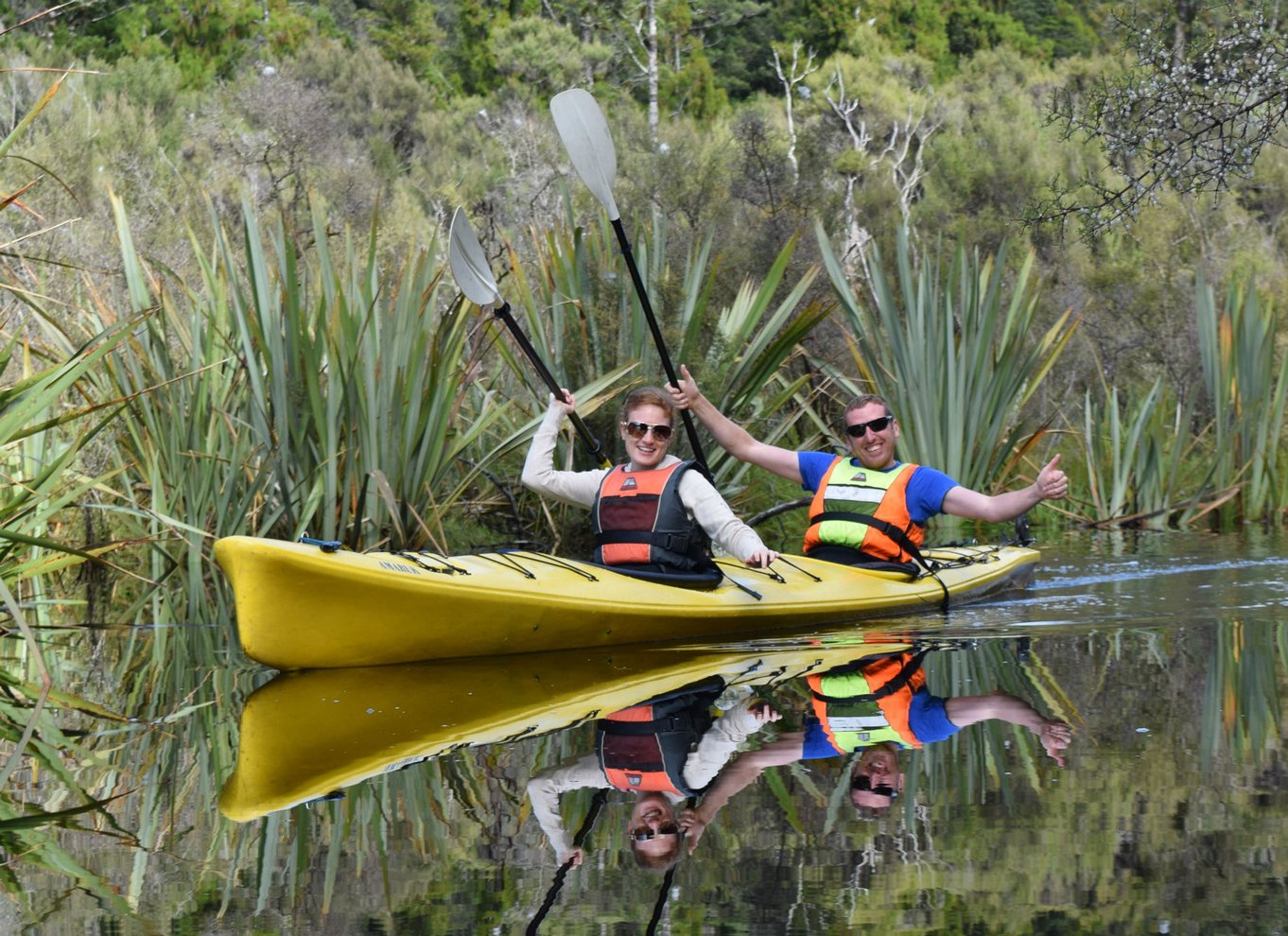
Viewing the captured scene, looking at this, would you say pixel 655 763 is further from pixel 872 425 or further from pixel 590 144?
pixel 590 144

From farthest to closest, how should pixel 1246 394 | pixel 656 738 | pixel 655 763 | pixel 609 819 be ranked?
pixel 1246 394 → pixel 656 738 → pixel 655 763 → pixel 609 819

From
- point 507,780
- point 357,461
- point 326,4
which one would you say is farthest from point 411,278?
point 326,4

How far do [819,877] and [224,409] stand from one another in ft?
13.8

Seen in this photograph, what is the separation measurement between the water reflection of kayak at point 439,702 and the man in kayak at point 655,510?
374 mm

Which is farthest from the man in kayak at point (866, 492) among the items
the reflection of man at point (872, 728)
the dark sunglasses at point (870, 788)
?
the dark sunglasses at point (870, 788)

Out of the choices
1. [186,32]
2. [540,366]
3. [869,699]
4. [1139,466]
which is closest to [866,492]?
[540,366]

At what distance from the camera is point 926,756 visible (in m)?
3.32

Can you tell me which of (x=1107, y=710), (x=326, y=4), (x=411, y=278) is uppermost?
(x=326, y=4)

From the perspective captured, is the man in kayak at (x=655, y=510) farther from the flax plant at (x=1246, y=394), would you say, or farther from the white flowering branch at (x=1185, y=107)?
the flax plant at (x=1246, y=394)

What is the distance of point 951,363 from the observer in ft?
28.1

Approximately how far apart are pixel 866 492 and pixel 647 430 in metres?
1.16

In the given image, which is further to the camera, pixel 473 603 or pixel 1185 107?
pixel 1185 107

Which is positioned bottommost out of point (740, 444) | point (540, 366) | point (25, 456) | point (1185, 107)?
point (740, 444)

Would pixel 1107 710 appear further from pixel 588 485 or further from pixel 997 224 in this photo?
pixel 997 224
